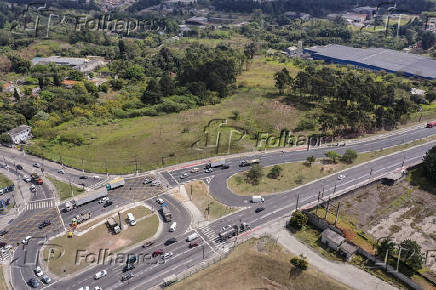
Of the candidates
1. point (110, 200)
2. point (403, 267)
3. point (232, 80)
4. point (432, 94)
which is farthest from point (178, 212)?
point (432, 94)

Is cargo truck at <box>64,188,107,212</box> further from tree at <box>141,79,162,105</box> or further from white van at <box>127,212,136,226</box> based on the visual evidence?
tree at <box>141,79,162,105</box>

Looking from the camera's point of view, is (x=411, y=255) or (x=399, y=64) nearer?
(x=411, y=255)

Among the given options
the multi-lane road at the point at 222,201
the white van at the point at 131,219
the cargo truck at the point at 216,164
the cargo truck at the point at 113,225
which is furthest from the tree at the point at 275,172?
the cargo truck at the point at 113,225

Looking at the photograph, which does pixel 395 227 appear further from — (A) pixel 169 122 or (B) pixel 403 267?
(A) pixel 169 122

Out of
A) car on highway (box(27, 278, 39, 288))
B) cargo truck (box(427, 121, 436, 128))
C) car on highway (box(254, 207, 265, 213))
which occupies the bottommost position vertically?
car on highway (box(27, 278, 39, 288))

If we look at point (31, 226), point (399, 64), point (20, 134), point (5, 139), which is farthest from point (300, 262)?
point (399, 64)

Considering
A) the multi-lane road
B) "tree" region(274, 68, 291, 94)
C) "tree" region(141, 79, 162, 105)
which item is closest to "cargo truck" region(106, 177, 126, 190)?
the multi-lane road

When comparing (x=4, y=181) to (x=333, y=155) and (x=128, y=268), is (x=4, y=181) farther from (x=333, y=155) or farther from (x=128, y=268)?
(x=333, y=155)
